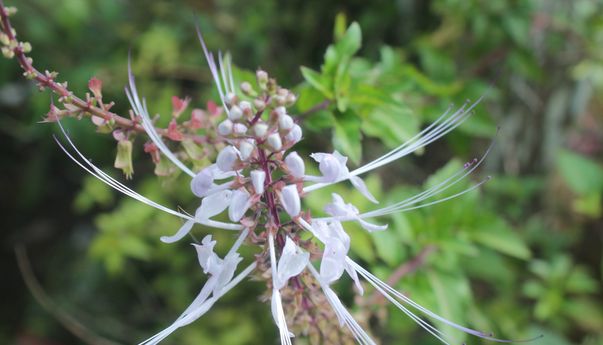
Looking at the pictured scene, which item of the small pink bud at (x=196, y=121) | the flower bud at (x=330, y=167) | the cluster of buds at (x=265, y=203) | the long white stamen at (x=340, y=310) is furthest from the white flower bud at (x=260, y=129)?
the small pink bud at (x=196, y=121)

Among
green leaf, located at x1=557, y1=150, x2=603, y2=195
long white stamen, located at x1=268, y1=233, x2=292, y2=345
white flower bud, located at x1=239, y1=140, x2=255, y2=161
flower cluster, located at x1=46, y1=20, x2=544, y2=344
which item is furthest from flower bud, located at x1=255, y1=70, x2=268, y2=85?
green leaf, located at x1=557, y1=150, x2=603, y2=195

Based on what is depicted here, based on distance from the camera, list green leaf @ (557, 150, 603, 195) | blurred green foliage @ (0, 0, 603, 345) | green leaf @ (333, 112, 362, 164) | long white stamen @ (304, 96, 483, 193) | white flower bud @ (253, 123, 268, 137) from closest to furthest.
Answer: white flower bud @ (253, 123, 268, 137) < long white stamen @ (304, 96, 483, 193) < green leaf @ (333, 112, 362, 164) < blurred green foliage @ (0, 0, 603, 345) < green leaf @ (557, 150, 603, 195)

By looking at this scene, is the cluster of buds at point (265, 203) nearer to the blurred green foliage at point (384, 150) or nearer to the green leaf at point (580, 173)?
the blurred green foliage at point (384, 150)

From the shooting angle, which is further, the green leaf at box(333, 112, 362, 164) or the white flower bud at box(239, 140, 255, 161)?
the green leaf at box(333, 112, 362, 164)

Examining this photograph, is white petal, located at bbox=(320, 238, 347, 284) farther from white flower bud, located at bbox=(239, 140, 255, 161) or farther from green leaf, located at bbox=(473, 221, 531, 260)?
green leaf, located at bbox=(473, 221, 531, 260)

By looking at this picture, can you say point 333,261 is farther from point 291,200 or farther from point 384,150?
point 384,150

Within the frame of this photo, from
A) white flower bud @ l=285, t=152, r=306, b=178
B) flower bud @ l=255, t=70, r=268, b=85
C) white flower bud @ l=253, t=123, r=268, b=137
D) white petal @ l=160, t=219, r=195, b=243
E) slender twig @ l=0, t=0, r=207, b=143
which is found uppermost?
slender twig @ l=0, t=0, r=207, b=143
